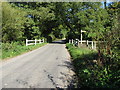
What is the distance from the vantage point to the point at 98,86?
3.82 metres

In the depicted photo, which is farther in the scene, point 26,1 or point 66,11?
point 66,11

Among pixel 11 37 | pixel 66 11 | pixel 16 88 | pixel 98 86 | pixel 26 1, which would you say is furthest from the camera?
pixel 66 11

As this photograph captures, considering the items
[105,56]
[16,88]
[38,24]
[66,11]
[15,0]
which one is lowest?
[16,88]

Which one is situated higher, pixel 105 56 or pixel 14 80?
pixel 105 56

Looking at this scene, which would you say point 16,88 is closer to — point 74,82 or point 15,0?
point 74,82

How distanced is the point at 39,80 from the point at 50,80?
1.36 feet

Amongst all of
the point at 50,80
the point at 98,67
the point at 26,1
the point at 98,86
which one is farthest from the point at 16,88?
the point at 26,1

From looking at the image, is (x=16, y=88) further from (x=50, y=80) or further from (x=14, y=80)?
(x=50, y=80)

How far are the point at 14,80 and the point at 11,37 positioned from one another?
1295 centimetres

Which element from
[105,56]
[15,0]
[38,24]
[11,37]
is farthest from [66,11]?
[105,56]

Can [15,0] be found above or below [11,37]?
above

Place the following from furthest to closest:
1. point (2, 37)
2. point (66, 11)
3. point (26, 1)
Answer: point (66, 11)
point (26, 1)
point (2, 37)

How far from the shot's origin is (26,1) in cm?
2883

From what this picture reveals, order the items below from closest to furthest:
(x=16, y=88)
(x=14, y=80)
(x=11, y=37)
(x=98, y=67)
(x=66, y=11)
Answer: (x=16, y=88), (x=98, y=67), (x=14, y=80), (x=11, y=37), (x=66, y=11)
